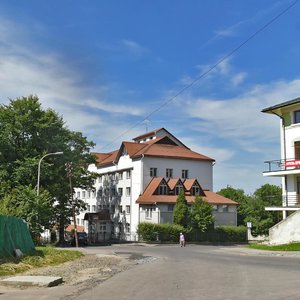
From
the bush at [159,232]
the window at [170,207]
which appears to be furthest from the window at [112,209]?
the bush at [159,232]

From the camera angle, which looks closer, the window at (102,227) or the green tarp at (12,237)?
the green tarp at (12,237)

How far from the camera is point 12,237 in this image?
23.2 m

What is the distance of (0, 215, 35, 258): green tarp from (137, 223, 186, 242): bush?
1284 inches

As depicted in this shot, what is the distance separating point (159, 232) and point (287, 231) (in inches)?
968

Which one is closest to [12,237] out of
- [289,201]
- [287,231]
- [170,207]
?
[287,231]

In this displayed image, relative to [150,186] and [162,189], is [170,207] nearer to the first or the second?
[162,189]

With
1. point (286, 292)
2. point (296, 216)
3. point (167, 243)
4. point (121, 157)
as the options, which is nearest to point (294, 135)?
point (296, 216)

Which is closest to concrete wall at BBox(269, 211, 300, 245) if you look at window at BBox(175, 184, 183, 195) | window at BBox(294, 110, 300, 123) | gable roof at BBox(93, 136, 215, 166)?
window at BBox(294, 110, 300, 123)

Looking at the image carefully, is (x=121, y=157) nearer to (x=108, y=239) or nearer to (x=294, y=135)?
(x=108, y=239)

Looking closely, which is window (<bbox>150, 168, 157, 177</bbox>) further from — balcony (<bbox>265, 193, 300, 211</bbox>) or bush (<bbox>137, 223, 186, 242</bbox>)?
balcony (<bbox>265, 193, 300, 211</bbox>)

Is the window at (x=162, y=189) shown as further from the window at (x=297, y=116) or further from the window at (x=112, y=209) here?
the window at (x=297, y=116)

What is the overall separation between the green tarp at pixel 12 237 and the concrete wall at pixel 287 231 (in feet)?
65.1

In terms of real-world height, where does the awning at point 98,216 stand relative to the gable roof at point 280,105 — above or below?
below

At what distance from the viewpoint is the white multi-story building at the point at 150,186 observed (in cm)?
6556
